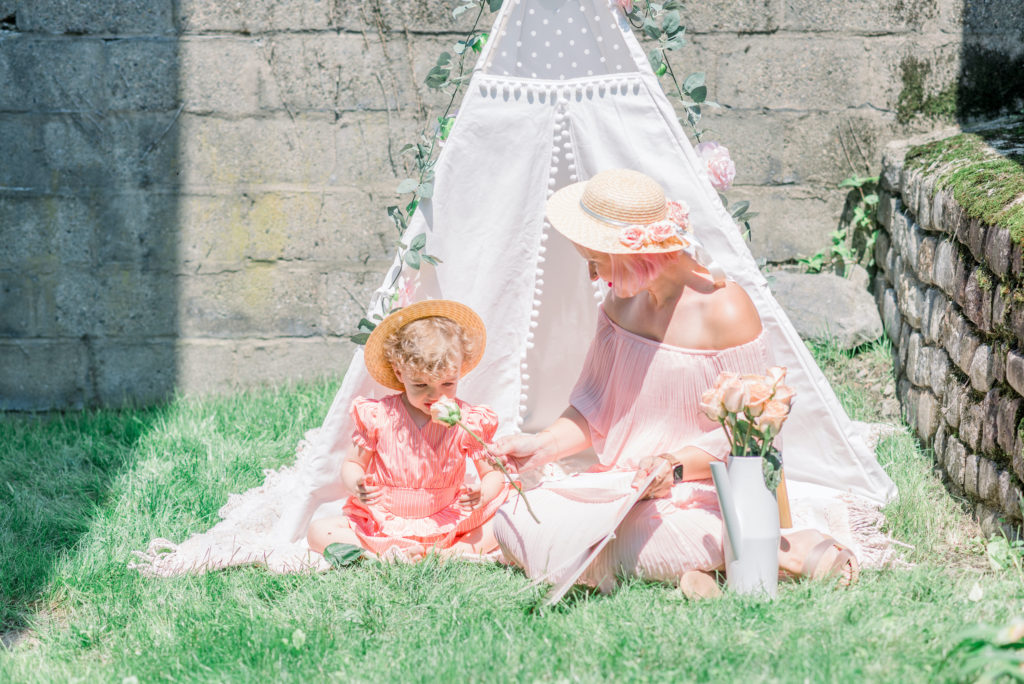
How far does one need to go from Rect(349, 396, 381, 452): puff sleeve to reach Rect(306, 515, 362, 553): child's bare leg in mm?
255

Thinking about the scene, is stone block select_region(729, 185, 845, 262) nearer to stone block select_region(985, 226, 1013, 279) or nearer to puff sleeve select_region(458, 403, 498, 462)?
stone block select_region(985, 226, 1013, 279)

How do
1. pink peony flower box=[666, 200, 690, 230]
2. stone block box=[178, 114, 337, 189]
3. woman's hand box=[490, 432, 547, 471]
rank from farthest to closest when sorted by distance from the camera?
stone block box=[178, 114, 337, 189], woman's hand box=[490, 432, 547, 471], pink peony flower box=[666, 200, 690, 230]

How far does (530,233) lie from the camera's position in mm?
3439

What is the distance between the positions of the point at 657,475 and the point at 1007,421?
3.56ft

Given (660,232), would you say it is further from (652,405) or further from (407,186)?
(407,186)

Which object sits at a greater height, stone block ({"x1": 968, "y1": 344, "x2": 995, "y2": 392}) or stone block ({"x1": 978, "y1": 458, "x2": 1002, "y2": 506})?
stone block ({"x1": 968, "y1": 344, "x2": 995, "y2": 392})

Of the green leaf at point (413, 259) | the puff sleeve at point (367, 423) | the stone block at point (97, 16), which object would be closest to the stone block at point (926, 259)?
the green leaf at point (413, 259)

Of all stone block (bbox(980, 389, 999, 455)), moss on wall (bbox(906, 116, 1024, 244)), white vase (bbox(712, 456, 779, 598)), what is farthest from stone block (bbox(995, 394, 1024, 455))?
white vase (bbox(712, 456, 779, 598))

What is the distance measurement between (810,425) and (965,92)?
6.94 ft

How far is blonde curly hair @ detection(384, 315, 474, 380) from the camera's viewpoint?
3.01m

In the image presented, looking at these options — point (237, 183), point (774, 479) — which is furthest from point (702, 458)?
point (237, 183)

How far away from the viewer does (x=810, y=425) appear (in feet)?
11.4

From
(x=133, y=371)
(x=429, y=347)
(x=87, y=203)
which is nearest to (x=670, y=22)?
(x=429, y=347)

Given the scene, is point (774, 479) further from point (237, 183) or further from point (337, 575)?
point (237, 183)
